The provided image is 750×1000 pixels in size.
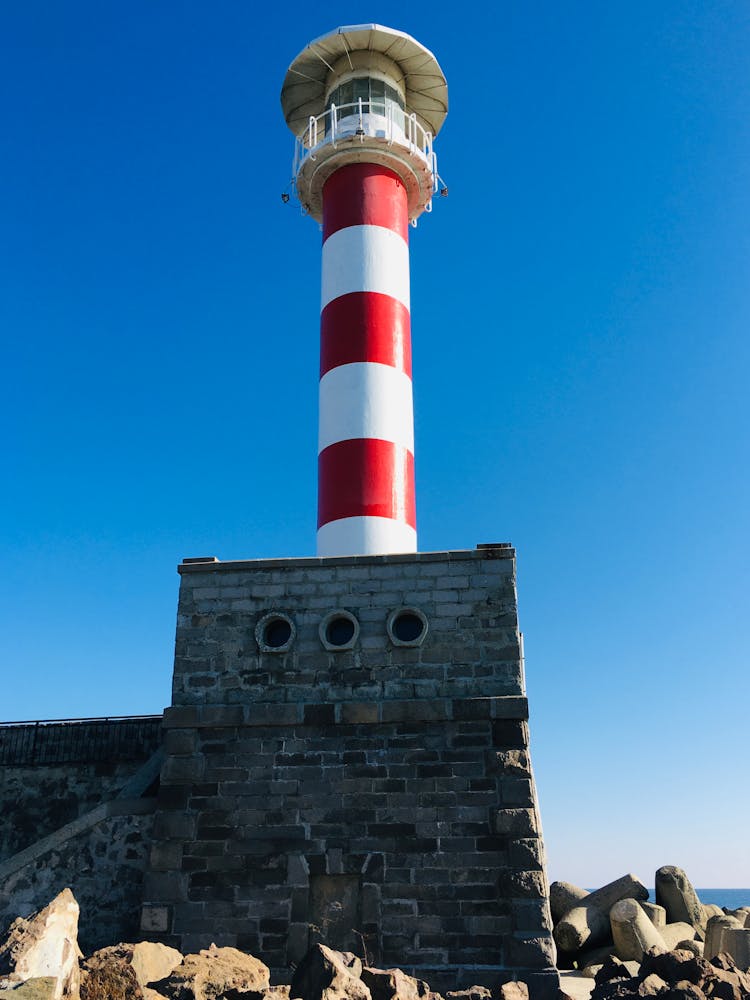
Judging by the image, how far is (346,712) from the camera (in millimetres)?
9766

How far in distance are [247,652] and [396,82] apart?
10.4m

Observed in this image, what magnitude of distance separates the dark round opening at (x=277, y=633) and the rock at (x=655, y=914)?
6.69 metres

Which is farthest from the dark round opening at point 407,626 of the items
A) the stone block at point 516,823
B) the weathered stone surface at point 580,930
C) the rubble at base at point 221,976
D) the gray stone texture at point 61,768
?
the weathered stone surface at point 580,930

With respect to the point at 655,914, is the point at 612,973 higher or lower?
lower

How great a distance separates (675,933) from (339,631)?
22.8 feet

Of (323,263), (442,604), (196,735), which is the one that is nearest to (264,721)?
(196,735)

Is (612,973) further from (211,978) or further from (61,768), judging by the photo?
(61,768)

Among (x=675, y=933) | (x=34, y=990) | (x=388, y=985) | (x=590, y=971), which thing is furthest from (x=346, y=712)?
(x=675, y=933)

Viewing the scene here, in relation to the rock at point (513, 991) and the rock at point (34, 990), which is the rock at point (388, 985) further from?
the rock at point (34, 990)

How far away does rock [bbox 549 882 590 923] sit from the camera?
1379 centimetres

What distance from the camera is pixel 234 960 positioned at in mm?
7930

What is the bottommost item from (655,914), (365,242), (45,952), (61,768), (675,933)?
(675,933)

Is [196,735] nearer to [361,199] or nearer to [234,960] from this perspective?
[234,960]

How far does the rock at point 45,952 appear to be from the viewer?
21.4 feet
